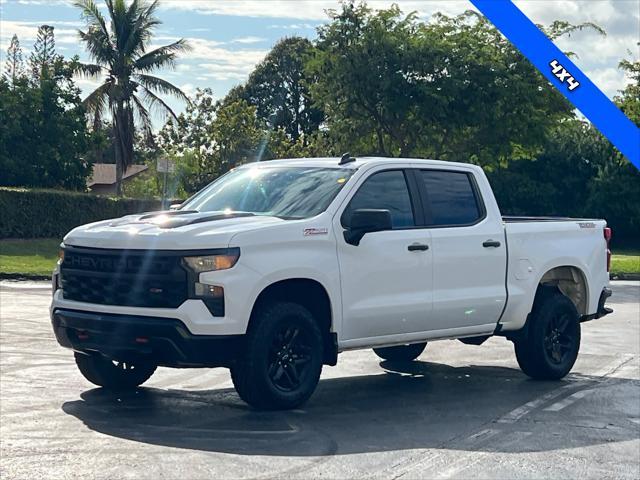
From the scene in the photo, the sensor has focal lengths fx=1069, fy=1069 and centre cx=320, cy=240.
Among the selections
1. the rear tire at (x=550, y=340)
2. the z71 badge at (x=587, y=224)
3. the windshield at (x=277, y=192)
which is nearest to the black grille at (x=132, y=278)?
the windshield at (x=277, y=192)

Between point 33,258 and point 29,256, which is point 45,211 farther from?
point 33,258

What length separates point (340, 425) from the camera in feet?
24.9

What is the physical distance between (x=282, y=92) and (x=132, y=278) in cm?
7395

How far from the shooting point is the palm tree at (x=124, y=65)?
49094 millimetres

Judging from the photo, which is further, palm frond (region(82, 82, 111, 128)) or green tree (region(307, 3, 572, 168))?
palm frond (region(82, 82, 111, 128))

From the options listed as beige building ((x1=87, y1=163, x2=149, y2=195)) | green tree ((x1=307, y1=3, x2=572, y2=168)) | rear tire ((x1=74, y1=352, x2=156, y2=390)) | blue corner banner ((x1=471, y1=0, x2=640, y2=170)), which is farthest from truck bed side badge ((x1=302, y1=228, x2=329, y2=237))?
beige building ((x1=87, y1=163, x2=149, y2=195))

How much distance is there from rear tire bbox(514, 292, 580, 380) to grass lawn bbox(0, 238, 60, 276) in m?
16.4

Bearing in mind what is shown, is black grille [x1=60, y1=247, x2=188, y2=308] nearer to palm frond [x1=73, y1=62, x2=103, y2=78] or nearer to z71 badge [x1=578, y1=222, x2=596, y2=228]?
z71 badge [x1=578, y1=222, x2=596, y2=228]

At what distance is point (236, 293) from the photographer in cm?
748

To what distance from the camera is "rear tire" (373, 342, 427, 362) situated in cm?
1129

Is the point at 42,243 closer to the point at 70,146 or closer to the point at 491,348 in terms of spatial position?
the point at 70,146

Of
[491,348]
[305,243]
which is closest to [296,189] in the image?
[305,243]

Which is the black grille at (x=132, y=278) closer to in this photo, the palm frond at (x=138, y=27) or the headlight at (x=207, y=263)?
the headlight at (x=207, y=263)

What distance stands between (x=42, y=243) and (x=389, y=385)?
2530 cm
